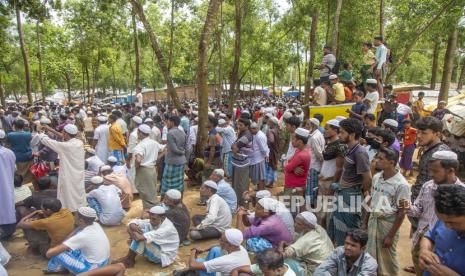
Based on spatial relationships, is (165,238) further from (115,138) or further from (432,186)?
(115,138)

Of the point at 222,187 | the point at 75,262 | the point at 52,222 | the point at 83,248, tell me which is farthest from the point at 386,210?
the point at 52,222

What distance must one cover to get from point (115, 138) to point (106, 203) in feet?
7.94

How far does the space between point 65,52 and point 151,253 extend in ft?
75.9

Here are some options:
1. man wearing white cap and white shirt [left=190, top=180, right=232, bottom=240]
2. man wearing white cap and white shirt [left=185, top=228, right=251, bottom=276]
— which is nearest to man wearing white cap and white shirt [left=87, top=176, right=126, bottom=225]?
man wearing white cap and white shirt [left=190, top=180, right=232, bottom=240]

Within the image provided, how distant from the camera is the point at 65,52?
2481cm

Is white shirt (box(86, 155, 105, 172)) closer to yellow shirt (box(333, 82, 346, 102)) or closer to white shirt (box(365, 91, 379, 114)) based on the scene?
yellow shirt (box(333, 82, 346, 102))

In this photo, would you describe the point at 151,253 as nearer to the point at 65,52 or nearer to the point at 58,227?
the point at 58,227

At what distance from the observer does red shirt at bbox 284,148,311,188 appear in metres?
5.31

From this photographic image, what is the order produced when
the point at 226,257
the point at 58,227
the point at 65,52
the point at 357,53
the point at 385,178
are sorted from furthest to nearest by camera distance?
the point at 65,52 < the point at 357,53 < the point at 58,227 < the point at 226,257 < the point at 385,178

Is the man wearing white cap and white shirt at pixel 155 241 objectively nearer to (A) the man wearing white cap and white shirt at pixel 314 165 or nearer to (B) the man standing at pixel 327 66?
(A) the man wearing white cap and white shirt at pixel 314 165

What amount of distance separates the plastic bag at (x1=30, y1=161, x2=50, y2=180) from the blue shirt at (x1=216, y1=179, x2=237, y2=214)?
Answer: 3789mm

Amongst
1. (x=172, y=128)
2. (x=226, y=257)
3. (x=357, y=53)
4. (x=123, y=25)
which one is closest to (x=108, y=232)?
(x=172, y=128)

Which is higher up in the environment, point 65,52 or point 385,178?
point 65,52

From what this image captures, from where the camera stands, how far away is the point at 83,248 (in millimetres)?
4457
